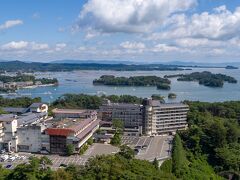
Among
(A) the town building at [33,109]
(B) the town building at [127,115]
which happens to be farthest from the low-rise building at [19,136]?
(B) the town building at [127,115]

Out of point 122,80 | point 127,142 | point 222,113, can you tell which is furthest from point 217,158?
point 122,80

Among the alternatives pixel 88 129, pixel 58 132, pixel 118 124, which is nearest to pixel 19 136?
pixel 58 132

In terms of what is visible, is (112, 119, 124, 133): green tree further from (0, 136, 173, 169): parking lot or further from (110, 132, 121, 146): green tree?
(110, 132, 121, 146): green tree

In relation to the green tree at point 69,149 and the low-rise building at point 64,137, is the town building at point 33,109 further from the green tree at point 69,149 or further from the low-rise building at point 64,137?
the green tree at point 69,149

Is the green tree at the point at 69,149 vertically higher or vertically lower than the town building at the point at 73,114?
lower

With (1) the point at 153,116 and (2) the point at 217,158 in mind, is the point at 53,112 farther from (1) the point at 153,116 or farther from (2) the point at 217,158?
(2) the point at 217,158

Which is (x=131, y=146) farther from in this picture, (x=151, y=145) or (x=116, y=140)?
(x=151, y=145)
